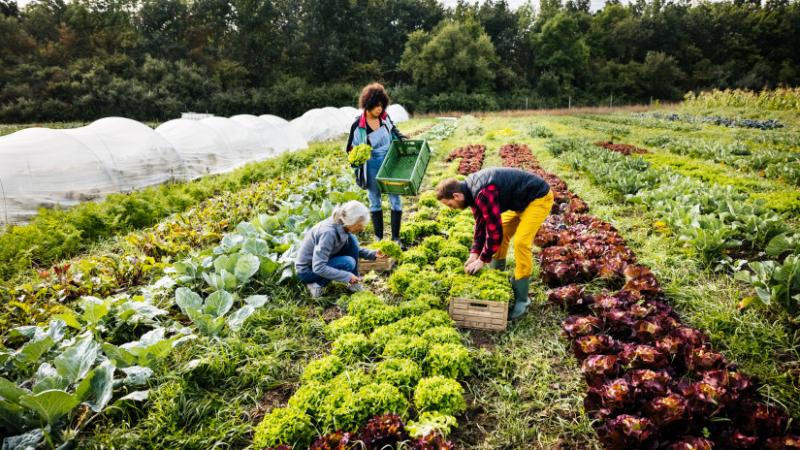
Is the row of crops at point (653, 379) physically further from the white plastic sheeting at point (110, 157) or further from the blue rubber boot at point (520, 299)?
the white plastic sheeting at point (110, 157)

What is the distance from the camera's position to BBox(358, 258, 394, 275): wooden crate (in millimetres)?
5309

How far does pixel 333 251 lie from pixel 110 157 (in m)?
8.63

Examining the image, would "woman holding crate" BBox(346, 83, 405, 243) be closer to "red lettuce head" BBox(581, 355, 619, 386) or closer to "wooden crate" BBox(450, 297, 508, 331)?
"wooden crate" BBox(450, 297, 508, 331)

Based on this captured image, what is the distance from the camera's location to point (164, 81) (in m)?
36.3

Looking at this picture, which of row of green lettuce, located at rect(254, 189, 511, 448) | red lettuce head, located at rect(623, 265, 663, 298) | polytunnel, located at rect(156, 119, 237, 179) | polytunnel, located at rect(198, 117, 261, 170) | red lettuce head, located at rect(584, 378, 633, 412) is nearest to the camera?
red lettuce head, located at rect(584, 378, 633, 412)

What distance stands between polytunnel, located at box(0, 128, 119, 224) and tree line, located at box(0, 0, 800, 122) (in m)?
30.6

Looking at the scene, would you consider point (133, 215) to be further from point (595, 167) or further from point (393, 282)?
point (595, 167)

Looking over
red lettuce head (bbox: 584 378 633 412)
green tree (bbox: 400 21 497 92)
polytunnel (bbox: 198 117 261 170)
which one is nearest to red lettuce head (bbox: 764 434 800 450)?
red lettuce head (bbox: 584 378 633 412)

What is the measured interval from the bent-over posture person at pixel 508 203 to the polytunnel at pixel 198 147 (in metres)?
10.9

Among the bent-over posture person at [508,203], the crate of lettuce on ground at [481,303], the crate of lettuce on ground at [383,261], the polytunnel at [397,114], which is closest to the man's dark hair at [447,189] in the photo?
the bent-over posture person at [508,203]

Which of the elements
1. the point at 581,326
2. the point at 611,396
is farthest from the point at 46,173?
the point at 611,396

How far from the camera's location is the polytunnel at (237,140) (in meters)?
14.0

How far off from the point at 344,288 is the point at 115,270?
10.5 feet

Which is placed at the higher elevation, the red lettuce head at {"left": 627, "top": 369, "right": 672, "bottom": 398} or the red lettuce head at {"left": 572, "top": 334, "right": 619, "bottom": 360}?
the red lettuce head at {"left": 627, "top": 369, "right": 672, "bottom": 398}
